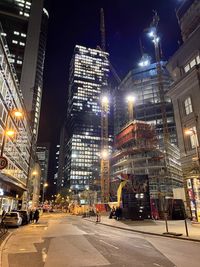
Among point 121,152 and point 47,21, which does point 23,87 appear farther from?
point 47,21

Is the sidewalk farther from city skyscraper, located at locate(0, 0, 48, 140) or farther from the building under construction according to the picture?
city skyscraper, located at locate(0, 0, 48, 140)

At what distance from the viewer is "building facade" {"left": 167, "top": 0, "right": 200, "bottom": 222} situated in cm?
2912

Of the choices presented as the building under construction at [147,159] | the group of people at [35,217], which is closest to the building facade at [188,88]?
the group of people at [35,217]

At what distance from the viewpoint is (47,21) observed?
5507 inches

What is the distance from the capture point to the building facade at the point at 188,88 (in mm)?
29125

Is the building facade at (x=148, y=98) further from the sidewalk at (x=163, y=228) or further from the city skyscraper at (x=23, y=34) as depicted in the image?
the sidewalk at (x=163, y=228)

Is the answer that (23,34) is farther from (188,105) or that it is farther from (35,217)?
(188,105)

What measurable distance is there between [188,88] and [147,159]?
2004 inches

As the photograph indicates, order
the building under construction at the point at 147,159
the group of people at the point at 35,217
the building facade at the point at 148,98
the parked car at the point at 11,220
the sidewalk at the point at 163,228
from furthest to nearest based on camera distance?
the building facade at the point at 148,98, the building under construction at the point at 147,159, the group of people at the point at 35,217, the parked car at the point at 11,220, the sidewalk at the point at 163,228

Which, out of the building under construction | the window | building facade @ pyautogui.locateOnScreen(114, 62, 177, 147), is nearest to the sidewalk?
the window

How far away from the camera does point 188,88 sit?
3166 centimetres

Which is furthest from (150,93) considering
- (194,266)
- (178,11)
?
(194,266)

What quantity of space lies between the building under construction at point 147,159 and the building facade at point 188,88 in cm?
4360

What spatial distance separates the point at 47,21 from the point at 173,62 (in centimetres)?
12589
